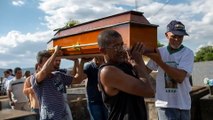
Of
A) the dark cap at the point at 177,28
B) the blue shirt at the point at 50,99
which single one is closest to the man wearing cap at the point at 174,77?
the dark cap at the point at 177,28

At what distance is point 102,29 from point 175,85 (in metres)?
1.19

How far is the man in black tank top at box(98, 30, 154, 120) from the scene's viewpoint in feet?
9.07

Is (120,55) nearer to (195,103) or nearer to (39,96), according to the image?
(39,96)

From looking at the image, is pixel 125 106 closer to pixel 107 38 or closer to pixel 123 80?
pixel 123 80

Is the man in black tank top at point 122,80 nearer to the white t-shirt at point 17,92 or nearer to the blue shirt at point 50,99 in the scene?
the blue shirt at point 50,99

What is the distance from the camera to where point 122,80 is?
277cm

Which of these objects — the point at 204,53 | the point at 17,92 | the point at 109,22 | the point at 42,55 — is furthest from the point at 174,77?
the point at 204,53

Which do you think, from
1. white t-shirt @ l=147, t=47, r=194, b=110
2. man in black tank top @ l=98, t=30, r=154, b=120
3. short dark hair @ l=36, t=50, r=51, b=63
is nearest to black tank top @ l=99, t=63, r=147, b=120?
man in black tank top @ l=98, t=30, r=154, b=120

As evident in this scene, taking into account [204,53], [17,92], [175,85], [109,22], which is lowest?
[17,92]

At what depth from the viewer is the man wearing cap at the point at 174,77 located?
3.87 meters

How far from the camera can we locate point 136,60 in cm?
287

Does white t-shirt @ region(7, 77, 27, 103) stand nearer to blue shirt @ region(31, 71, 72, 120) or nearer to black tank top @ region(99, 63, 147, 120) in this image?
blue shirt @ region(31, 71, 72, 120)

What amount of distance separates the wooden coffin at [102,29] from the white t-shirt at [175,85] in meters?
0.29

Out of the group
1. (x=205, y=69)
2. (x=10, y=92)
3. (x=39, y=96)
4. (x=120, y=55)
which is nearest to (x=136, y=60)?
(x=120, y=55)
